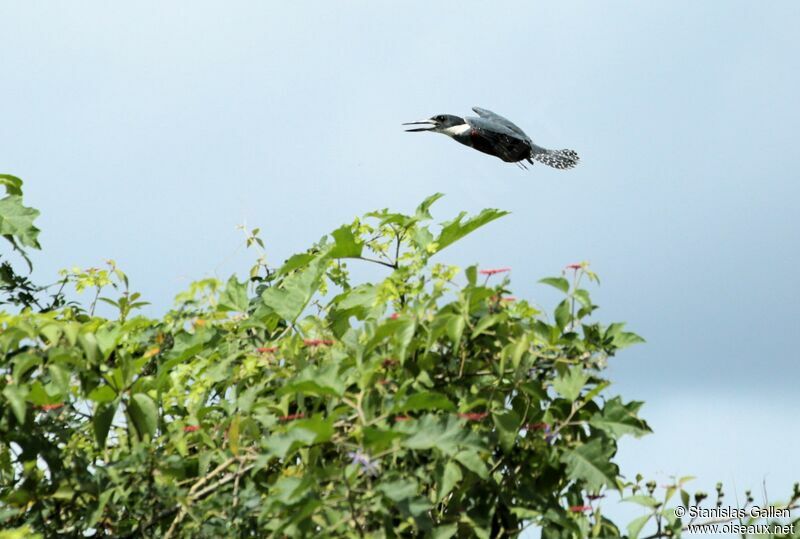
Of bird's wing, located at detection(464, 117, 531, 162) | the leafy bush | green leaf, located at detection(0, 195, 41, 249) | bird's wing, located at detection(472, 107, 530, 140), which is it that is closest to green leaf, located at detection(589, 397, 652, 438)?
the leafy bush

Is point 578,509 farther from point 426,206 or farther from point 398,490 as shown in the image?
point 426,206

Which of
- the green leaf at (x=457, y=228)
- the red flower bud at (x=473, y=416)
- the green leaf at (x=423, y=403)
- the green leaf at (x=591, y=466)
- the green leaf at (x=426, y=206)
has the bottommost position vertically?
the green leaf at (x=591, y=466)

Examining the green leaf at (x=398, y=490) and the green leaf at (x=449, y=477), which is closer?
the green leaf at (x=398, y=490)

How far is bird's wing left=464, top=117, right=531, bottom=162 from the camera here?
9.38 meters

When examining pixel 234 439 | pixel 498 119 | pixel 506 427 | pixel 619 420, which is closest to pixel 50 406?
pixel 234 439

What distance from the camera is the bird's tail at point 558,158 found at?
10.2m

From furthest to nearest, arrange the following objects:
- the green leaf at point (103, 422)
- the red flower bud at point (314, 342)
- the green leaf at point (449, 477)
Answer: the red flower bud at point (314, 342)
the green leaf at point (103, 422)
the green leaf at point (449, 477)

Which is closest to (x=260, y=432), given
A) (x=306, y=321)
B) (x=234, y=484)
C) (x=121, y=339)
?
(x=234, y=484)

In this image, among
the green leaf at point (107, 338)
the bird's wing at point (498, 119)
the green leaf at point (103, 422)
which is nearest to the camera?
the green leaf at point (103, 422)

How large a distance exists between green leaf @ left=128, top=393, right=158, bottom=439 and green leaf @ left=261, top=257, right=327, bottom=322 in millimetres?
841

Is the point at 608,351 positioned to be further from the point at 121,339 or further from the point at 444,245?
the point at 121,339

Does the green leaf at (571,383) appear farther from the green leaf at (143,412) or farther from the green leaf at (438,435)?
the green leaf at (143,412)

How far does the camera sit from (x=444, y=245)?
17.5 feet

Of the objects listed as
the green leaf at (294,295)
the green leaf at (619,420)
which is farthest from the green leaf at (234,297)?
the green leaf at (619,420)
